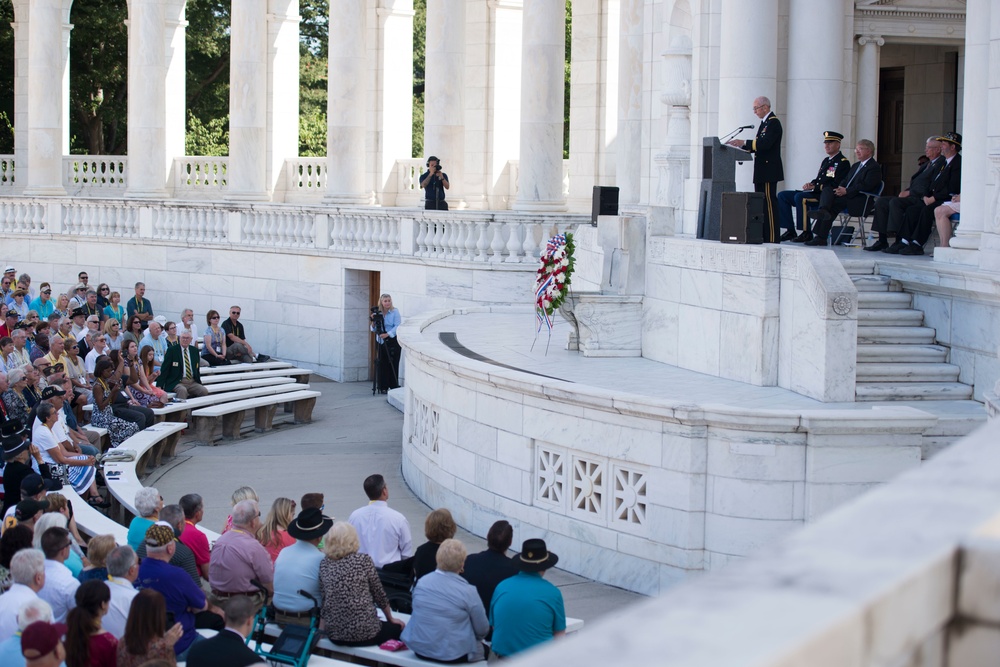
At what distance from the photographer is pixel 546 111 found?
29.0 metres

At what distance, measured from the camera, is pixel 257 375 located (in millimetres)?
26094

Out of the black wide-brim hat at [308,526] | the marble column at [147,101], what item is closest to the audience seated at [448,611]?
the black wide-brim hat at [308,526]

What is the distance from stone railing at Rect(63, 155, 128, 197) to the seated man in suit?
28.6 metres

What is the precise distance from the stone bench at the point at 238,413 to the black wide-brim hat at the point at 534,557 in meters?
12.8

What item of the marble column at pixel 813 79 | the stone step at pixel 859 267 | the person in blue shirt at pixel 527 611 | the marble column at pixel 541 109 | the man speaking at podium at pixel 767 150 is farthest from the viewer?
the marble column at pixel 541 109

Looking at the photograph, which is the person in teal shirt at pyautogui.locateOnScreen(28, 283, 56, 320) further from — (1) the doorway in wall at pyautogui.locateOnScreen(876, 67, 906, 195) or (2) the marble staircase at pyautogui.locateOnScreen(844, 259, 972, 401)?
(2) the marble staircase at pyautogui.locateOnScreen(844, 259, 972, 401)

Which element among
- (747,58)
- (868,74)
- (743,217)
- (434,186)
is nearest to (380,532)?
(743,217)

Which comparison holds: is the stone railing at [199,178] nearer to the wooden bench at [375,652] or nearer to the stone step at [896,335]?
the stone step at [896,335]

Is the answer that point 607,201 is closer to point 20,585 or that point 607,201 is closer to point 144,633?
point 20,585

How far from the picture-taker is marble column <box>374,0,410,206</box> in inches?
1460

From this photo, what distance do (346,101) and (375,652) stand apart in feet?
76.5

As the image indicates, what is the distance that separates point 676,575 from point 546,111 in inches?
667

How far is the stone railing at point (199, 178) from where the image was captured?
39.8 metres

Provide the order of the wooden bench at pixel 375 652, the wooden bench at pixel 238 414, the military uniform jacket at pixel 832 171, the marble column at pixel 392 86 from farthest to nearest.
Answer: the marble column at pixel 392 86 → the wooden bench at pixel 238 414 → the military uniform jacket at pixel 832 171 → the wooden bench at pixel 375 652
